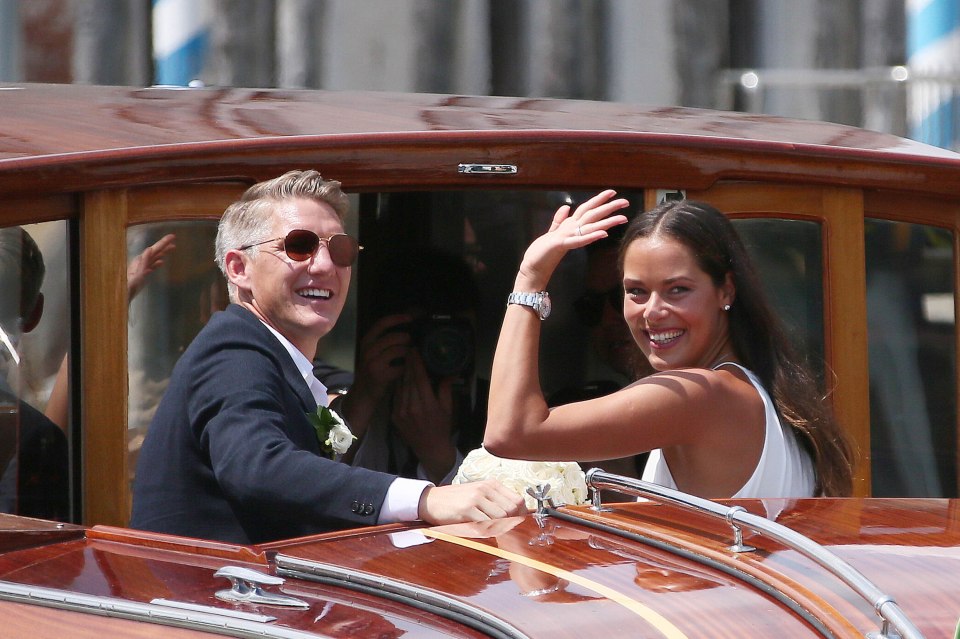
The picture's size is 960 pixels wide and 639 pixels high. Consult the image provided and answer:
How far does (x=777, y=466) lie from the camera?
216 cm

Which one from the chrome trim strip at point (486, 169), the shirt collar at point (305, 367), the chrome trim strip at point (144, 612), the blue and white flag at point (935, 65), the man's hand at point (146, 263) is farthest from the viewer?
the blue and white flag at point (935, 65)

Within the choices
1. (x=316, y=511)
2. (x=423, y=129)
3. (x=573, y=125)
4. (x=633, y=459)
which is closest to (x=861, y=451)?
(x=633, y=459)

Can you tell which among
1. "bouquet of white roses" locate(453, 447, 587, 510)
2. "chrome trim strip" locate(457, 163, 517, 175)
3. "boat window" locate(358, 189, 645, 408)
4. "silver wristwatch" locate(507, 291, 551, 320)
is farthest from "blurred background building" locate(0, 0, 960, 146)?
"silver wristwatch" locate(507, 291, 551, 320)

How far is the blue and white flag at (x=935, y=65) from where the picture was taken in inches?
254

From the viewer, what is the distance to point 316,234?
91.2 inches

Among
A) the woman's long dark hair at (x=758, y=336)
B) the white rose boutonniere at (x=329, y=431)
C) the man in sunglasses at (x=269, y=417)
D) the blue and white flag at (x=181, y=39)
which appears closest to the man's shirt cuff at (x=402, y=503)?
the man in sunglasses at (x=269, y=417)

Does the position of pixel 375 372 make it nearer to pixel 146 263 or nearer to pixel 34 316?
pixel 146 263

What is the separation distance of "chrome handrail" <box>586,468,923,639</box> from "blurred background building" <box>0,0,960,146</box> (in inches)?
165

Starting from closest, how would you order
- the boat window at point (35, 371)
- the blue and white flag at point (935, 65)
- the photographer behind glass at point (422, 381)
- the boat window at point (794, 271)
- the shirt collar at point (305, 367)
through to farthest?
1. the shirt collar at point (305, 367)
2. the boat window at point (35, 371)
3. the boat window at point (794, 271)
4. the photographer behind glass at point (422, 381)
5. the blue and white flag at point (935, 65)

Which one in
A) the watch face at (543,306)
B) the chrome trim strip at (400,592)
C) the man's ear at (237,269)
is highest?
the man's ear at (237,269)

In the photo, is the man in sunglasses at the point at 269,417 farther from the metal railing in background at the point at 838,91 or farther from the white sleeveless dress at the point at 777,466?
the metal railing in background at the point at 838,91

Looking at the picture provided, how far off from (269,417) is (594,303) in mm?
1513

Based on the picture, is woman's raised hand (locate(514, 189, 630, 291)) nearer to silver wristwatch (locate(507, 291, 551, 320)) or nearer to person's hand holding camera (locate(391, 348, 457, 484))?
silver wristwatch (locate(507, 291, 551, 320))

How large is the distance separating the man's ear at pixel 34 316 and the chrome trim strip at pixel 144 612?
889mm
